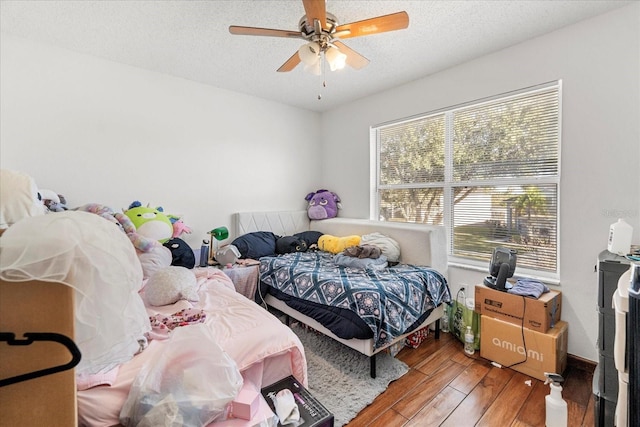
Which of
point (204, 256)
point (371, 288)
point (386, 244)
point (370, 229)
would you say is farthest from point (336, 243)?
point (204, 256)

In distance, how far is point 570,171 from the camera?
208 cm

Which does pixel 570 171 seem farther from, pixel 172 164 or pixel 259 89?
pixel 172 164

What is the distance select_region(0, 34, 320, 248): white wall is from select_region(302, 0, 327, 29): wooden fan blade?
1938 mm

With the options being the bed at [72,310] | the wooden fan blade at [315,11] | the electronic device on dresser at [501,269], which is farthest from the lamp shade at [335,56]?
the electronic device on dresser at [501,269]

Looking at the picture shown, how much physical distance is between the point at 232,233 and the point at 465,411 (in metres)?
2.73

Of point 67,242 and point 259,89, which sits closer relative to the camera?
point 67,242

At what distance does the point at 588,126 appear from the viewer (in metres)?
1.98

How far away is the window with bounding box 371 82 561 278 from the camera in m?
2.25

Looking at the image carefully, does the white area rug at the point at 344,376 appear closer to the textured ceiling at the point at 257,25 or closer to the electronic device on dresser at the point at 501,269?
the electronic device on dresser at the point at 501,269

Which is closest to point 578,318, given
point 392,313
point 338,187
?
point 392,313

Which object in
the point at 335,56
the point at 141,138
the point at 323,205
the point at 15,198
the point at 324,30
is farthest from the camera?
the point at 323,205

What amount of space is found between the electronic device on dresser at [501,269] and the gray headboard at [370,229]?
1.58 feet

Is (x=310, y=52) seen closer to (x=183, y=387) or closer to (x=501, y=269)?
(x=183, y=387)

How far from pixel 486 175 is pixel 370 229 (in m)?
1.24
